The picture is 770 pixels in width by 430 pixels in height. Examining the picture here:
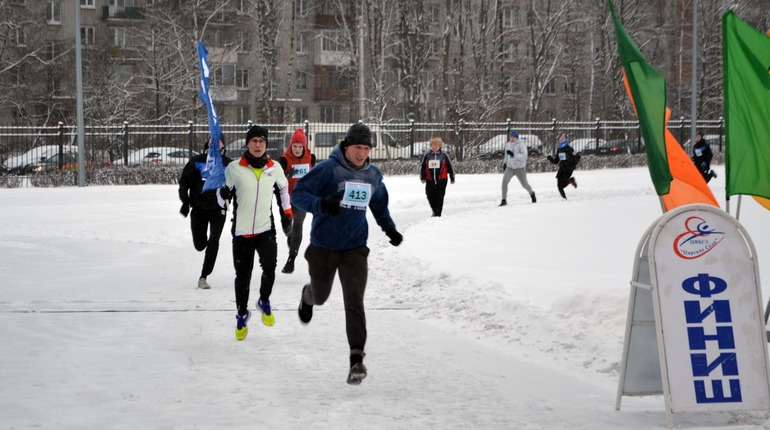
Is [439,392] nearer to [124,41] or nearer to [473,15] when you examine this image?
[473,15]

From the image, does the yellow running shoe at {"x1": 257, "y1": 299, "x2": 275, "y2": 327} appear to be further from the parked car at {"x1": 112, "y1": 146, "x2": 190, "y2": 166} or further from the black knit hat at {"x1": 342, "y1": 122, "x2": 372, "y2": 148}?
the parked car at {"x1": 112, "y1": 146, "x2": 190, "y2": 166}

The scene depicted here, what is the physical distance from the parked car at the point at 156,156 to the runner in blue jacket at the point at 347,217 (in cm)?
2554

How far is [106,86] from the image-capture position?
48750 millimetres

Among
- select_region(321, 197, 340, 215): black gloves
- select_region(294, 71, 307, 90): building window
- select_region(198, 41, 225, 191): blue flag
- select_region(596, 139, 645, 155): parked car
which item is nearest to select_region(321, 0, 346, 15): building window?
select_region(294, 71, 307, 90): building window

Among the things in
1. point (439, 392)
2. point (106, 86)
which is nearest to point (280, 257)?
point (439, 392)

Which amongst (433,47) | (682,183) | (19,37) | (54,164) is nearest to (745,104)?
(682,183)

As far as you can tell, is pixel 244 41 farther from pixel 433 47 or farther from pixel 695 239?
pixel 695 239

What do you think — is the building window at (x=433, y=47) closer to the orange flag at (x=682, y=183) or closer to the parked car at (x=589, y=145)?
the parked car at (x=589, y=145)

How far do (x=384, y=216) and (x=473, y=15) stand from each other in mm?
49499

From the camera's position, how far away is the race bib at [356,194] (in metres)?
6.72

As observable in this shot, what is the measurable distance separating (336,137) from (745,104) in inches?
1238

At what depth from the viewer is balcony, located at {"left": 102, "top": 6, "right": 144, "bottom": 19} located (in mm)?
61044

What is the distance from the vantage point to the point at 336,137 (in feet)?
123

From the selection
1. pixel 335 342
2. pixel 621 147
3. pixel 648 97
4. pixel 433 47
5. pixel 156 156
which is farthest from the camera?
pixel 433 47
